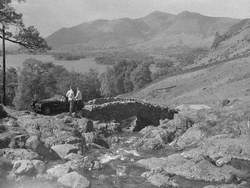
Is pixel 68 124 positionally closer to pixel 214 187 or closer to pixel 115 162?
pixel 115 162

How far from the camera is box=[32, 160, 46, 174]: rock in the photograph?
82.7 feet

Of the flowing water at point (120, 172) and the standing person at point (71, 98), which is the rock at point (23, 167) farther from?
the standing person at point (71, 98)

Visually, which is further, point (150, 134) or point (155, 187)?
point (150, 134)

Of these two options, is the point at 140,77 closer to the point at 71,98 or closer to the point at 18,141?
the point at 71,98

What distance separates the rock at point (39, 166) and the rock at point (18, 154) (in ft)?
3.89

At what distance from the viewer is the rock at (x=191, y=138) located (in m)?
36.5

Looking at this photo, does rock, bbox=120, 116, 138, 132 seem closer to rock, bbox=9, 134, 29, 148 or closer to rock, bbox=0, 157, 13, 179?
rock, bbox=9, 134, 29, 148

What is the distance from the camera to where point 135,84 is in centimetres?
13075

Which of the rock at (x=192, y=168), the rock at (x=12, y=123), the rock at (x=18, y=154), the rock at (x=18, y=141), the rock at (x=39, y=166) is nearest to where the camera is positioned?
the rock at (x=39, y=166)

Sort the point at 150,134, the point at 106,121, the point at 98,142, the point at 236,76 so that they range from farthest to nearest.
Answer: the point at 236,76 → the point at 106,121 → the point at 150,134 → the point at 98,142

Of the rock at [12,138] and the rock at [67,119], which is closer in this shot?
the rock at [12,138]

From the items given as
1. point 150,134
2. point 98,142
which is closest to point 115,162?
point 98,142

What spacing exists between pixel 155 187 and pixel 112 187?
8.19 ft

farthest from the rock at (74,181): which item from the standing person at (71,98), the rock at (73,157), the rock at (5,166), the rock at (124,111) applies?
the rock at (124,111)
